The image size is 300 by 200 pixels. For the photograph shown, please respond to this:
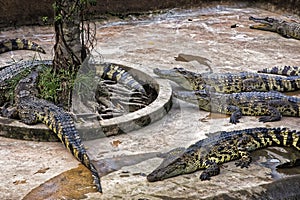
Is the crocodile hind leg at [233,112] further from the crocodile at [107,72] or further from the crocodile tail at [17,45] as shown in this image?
the crocodile tail at [17,45]

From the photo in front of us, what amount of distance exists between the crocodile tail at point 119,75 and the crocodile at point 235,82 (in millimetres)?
464

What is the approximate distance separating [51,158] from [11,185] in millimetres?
573

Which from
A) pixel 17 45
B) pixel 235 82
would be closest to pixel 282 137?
pixel 235 82

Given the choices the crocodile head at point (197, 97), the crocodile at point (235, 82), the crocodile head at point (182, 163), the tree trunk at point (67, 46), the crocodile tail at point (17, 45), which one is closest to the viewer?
the crocodile head at point (182, 163)

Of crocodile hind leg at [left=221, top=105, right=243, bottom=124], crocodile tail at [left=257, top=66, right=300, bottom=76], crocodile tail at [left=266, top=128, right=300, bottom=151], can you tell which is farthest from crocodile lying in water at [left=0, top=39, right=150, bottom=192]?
crocodile tail at [left=257, top=66, right=300, bottom=76]

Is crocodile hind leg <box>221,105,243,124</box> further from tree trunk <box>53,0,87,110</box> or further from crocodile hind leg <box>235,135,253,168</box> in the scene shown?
tree trunk <box>53,0,87,110</box>

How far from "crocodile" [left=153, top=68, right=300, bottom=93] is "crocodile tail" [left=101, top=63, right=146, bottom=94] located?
46cm

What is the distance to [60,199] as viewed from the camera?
4008mm

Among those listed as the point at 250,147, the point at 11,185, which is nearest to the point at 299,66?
the point at 250,147

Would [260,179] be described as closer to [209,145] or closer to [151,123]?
[209,145]

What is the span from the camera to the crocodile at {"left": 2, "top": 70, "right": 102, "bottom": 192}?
15.4 feet

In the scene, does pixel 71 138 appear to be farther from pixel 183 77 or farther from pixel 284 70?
pixel 284 70

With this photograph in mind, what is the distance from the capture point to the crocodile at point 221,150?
14.6 ft

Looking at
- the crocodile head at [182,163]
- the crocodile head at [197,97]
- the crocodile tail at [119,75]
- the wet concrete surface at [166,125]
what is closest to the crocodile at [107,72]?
the crocodile tail at [119,75]
